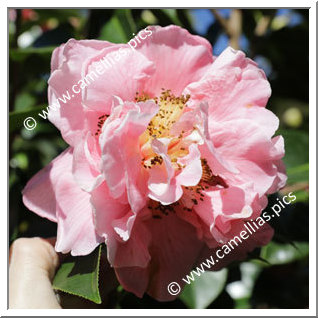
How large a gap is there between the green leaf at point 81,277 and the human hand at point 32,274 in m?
0.02

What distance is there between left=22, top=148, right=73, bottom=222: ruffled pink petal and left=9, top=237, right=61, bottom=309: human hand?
0.09 m

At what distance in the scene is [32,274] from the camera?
0.83 meters

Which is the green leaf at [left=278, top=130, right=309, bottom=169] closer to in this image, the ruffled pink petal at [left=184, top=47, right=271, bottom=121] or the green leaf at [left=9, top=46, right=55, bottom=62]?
the ruffled pink petal at [left=184, top=47, right=271, bottom=121]

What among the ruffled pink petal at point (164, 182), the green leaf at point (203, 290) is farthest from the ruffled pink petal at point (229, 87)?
the green leaf at point (203, 290)

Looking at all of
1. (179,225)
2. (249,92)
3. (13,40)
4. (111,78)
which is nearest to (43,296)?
(179,225)

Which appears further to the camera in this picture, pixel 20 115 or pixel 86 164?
pixel 20 115

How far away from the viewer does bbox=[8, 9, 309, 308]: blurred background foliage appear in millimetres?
1155

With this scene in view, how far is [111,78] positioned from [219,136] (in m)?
0.22

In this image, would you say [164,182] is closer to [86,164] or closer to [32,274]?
[86,164]

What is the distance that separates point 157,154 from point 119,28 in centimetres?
55

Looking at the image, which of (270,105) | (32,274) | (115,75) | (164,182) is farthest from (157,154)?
(270,105)

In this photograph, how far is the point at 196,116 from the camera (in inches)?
31.0
